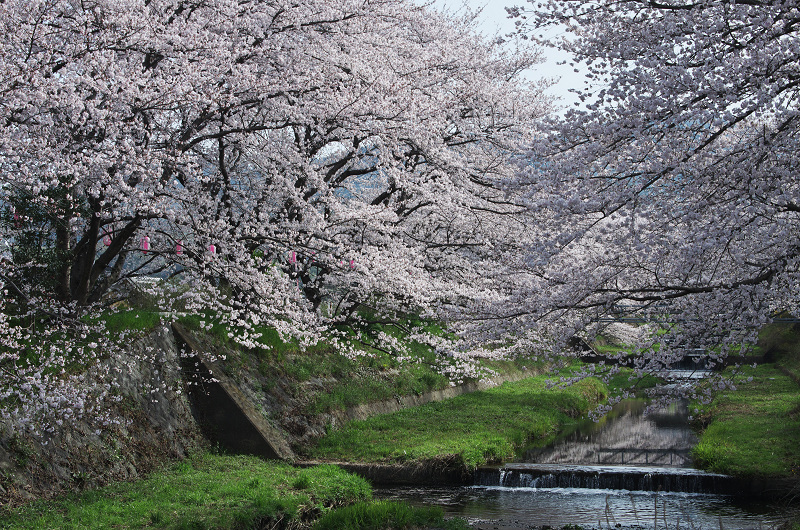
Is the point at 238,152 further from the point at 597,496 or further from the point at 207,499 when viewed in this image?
the point at 597,496

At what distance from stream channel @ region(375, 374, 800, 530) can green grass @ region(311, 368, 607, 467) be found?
2.63 ft

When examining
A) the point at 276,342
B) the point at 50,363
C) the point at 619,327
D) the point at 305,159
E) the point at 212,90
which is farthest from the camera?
the point at 619,327

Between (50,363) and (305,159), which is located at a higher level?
(305,159)

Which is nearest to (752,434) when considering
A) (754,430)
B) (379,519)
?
(754,430)

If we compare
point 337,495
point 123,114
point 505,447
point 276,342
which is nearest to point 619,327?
point 505,447

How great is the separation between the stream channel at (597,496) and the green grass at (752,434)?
641 millimetres

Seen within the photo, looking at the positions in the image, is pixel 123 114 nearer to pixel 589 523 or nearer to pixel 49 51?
pixel 49 51

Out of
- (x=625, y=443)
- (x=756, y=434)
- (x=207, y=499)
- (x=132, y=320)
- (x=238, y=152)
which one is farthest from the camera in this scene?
(x=625, y=443)

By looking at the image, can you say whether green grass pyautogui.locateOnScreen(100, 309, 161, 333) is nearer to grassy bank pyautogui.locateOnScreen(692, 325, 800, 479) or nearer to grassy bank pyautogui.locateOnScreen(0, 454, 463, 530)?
grassy bank pyautogui.locateOnScreen(0, 454, 463, 530)

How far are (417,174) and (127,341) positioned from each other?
825cm

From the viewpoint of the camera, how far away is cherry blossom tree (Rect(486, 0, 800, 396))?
7.05 m

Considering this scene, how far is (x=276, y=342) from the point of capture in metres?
15.8

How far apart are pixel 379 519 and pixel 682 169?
20.6 feet

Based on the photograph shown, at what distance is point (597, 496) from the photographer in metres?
12.2
